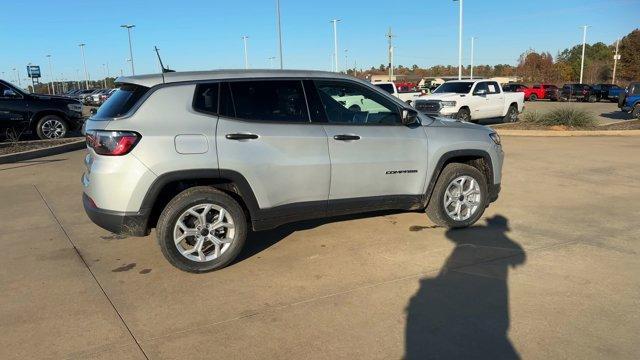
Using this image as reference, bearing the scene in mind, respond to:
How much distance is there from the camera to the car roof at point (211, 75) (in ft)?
14.3

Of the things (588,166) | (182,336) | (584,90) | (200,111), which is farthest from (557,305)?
(584,90)

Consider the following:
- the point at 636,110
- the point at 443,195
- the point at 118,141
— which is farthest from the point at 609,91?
the point at 118,141

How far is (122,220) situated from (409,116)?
2.92 meters

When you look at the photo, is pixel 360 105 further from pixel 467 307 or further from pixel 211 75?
pixel 467 307

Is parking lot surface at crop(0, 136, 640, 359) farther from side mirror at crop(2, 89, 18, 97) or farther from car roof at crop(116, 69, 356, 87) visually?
side mirror at crop(2, 89, 18, 97)

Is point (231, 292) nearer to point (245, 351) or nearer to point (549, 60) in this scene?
point (245, 351)

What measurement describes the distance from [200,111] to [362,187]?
1.74 meters

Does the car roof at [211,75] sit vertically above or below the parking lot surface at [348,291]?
above

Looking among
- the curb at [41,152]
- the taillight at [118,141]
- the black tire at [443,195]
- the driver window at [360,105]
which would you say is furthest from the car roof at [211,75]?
the curb at [41,152]

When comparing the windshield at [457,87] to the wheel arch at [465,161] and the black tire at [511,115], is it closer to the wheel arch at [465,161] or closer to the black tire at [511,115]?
the black tire at [511,115]

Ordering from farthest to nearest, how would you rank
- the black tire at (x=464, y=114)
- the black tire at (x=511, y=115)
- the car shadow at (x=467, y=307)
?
the black tire at (x=511, y=115), the black tire at (x=464, y=114), the car shadow at (x=467, y=307)

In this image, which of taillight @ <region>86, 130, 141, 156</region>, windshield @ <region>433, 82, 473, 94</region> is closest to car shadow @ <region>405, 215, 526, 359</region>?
taillight @ <region>86, 130, 141, 156</region>

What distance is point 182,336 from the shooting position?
3383 millimetres

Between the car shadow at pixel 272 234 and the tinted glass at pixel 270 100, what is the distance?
139cm
